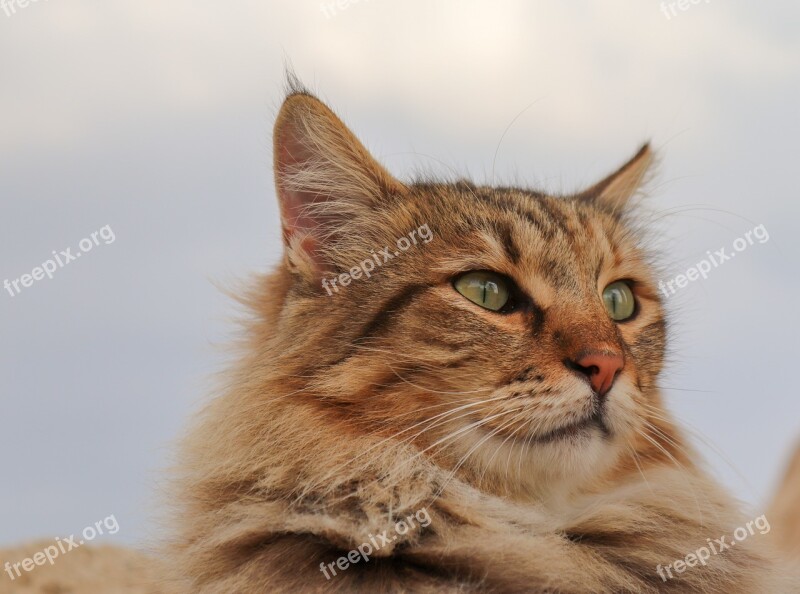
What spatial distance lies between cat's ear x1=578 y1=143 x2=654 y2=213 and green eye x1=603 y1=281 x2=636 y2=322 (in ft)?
2.14

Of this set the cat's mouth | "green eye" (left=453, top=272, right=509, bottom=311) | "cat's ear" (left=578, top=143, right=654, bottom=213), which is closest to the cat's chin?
the cat's mouth


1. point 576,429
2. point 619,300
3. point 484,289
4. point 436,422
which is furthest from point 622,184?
point 436,422

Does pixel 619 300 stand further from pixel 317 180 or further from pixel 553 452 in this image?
pixel 317 180

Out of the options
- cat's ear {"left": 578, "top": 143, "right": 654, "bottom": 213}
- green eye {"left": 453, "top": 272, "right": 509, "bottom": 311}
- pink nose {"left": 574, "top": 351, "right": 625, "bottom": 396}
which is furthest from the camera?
cat's ear {"left": 578, "top": 143, "right": 654, "bottom": 213}

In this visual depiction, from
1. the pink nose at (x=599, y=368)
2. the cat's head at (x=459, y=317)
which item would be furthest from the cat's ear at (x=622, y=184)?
the pink nose at (x=599, y=368)

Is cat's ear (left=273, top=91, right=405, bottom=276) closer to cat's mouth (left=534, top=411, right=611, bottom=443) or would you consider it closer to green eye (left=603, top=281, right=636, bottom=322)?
green eye (left=603, top=281, right=636, bottom=322)

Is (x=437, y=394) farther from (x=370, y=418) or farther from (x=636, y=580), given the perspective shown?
(x=636, y=580)

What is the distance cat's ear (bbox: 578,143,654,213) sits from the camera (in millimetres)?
4133

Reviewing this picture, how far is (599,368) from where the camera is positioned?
2.73 metres

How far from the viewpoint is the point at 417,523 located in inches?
108

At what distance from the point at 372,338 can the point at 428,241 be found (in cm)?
46

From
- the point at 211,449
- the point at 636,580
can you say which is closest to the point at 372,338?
the point at 211,449

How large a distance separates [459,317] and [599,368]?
500 mm

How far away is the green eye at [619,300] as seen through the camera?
3.40 metres
